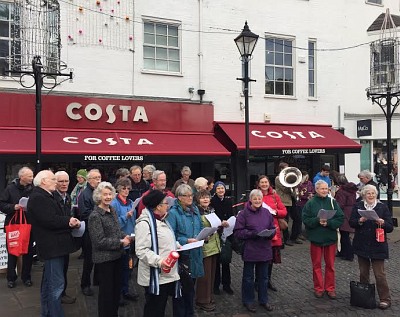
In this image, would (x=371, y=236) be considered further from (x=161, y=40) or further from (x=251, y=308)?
(x=161, y=40)

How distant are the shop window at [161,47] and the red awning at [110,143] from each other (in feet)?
6.59

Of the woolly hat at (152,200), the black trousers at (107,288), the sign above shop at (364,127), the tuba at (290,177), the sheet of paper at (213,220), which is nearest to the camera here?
the woolly hat at (152,200)

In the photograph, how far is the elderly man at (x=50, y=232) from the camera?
14.8 ft

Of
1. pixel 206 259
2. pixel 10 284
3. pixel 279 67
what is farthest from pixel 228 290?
pixel 279 67

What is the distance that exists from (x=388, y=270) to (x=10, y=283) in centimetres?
639

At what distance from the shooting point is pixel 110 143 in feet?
33.8

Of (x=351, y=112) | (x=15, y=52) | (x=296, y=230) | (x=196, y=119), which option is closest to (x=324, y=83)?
(x=351, y=112)

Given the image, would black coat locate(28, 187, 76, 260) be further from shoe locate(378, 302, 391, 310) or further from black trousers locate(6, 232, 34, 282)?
shoe locate(378, 302, 391, 310)

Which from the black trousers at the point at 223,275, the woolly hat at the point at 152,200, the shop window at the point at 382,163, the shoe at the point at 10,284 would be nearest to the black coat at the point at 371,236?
the black trousers at the point at 223,275

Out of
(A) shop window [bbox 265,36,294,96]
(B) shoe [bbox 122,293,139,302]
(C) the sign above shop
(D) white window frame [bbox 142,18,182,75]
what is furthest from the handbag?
(C) the sign above shop

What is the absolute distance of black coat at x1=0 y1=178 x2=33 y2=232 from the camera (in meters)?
6.45

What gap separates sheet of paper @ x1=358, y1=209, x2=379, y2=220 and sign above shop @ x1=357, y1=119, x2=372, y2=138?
31.9 ft

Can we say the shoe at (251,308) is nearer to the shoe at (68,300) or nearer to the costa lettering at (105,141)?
the shoe at (68,300)

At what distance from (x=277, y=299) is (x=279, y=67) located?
916cm
